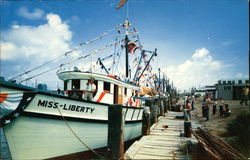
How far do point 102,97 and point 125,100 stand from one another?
2.33m

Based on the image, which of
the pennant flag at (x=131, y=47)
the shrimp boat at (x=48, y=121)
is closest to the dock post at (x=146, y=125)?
the shrimp boat at (x=48, y=121)

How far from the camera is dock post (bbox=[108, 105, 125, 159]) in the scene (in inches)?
185

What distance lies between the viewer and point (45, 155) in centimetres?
558

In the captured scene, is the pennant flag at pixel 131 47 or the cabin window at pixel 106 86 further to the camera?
the pennant flag at pixel 131 47

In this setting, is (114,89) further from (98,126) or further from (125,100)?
(98,126)

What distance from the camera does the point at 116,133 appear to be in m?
4.77

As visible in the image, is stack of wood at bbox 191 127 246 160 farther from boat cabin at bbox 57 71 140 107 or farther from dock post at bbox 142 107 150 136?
boat cabin at bbox 57 71 140 107

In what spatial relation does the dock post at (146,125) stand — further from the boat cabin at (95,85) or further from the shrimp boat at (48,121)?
the shrimp boat at (48,121)

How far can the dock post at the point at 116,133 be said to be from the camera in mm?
4688

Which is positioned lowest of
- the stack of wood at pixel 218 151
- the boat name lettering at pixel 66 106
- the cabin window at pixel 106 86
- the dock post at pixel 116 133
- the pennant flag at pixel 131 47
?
the stack of wood at pixel 218 151

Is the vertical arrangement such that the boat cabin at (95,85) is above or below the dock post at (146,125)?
above

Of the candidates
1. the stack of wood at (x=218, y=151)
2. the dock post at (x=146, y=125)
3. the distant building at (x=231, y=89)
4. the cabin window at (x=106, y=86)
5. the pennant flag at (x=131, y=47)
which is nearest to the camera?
the stack of wood at (x=218, y=151)

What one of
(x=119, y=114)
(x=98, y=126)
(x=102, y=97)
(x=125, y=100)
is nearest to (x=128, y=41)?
(x=125, y=100)

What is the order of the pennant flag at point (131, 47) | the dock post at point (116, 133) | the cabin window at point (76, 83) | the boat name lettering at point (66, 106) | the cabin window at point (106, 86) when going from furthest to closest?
the pennant flag at point (131, 47), the cabin window at point (106, 86), the cabin window at point (76, 83), the boat name lettering at point (66, 106), the dock post at point (116, 133)
